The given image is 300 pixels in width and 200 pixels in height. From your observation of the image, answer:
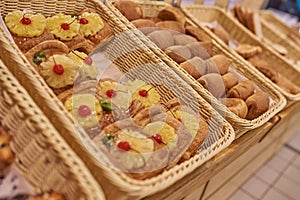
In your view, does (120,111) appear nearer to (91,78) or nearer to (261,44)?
(91,78)

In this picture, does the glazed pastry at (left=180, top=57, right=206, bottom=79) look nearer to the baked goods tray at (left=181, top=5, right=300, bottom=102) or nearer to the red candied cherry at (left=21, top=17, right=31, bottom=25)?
the baked goods tray at (left=181, top=5, right=300, bottom=102)

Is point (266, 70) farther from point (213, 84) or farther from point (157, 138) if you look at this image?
point (157, 138)

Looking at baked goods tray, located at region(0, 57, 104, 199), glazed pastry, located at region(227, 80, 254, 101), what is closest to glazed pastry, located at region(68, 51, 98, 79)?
baked goods tray, located at region(0, 57, 104, 199)

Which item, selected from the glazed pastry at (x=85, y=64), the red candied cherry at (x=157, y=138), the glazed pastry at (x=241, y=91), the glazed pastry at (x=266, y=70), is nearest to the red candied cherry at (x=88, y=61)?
the glazed pastry at (x=85, y=64)

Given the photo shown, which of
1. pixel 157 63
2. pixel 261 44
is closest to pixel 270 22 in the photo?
pixel 261 44

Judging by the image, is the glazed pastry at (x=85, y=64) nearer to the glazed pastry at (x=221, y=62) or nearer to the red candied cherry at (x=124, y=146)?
the red candied cherry at (x=124, y=146)

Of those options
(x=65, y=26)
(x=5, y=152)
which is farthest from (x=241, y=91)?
(x=5, y=152)

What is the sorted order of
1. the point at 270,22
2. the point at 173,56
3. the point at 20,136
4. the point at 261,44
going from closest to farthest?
the point at 20,136
the point at 173,56
the point at 261,44
the point at 270,22
